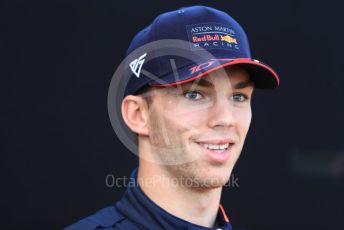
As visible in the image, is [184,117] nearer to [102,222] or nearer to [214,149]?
[214,149]

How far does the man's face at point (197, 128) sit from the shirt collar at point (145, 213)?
106mm

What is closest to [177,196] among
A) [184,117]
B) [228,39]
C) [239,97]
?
[184,117]

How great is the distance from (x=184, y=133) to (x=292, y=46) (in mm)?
1207

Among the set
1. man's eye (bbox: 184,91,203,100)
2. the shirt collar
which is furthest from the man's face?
the shirt collar

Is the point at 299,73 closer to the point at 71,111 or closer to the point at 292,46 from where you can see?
the point at 292,46

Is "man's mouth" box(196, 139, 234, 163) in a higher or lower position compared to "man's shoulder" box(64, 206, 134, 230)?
higher

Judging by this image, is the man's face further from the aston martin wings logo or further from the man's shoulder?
the man's shoulder

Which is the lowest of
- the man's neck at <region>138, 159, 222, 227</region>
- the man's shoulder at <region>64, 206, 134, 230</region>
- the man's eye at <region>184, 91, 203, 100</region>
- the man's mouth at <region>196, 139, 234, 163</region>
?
the man's shoulder at <region>64, 206, 134, 230</region>

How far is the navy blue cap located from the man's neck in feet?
0.78

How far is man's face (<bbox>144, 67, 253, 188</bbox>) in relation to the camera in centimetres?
175

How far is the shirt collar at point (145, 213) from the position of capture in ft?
5.84

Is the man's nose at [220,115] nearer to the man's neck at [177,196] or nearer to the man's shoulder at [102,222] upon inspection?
the man's neck at [177,196]

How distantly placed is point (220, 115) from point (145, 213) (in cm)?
33

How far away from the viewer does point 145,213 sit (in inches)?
71.1
